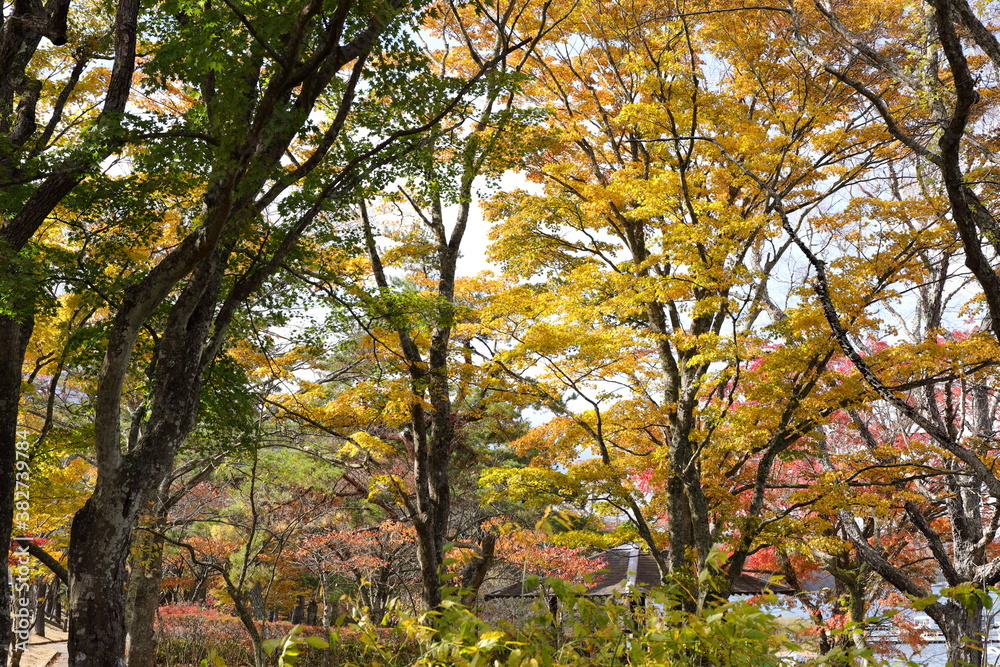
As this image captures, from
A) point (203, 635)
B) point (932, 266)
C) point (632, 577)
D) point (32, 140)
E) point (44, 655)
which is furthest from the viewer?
point (44, 655)

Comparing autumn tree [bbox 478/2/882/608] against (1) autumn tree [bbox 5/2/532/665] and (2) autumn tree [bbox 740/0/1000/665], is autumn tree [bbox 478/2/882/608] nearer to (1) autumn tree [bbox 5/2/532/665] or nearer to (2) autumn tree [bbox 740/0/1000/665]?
(2) autumn tree [bbox 740/0/1000/665]

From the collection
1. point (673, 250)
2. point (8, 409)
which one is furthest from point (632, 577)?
point (8, 409)

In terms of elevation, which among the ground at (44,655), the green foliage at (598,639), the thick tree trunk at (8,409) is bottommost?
the ground at (44,655)

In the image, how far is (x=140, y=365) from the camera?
6930 mm

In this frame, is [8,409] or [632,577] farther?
[632,577]

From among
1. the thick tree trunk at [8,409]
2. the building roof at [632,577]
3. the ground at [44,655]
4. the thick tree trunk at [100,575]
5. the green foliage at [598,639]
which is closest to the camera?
the green foliage at [598,639]

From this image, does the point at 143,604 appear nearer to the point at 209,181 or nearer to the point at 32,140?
the point at 32,140

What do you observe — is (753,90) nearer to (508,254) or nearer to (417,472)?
(508,254)

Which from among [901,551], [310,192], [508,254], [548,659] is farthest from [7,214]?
[901,551]

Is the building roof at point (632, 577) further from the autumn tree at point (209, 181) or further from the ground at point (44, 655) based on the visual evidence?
the ground at point (44, 655)

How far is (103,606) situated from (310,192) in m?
2.97

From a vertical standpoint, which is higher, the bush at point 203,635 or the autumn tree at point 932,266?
the autumn tree at point 932,266

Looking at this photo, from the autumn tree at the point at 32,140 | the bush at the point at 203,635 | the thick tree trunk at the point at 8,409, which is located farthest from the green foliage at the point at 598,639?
the bush at the point at 203,635

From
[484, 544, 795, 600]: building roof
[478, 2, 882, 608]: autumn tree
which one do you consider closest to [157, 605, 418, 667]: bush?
[484, 544, 795, 600]: building roof
